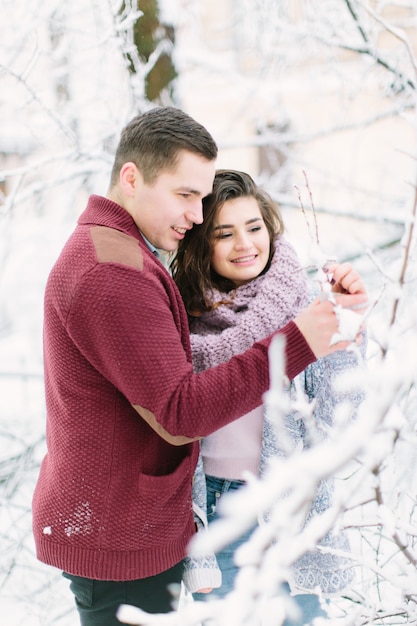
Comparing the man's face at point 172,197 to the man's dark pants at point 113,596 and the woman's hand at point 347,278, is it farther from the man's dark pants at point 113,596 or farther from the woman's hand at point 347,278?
the man's dark pants at point 113,596

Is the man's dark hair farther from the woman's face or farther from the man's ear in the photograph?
the woman's face

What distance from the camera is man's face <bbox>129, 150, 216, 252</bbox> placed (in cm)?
157

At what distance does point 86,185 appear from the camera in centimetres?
337

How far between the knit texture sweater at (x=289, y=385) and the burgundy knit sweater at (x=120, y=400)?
0.49 ft

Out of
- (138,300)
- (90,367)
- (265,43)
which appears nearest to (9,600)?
(90,367)

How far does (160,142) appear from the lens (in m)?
1.56

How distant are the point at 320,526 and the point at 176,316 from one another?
798mm

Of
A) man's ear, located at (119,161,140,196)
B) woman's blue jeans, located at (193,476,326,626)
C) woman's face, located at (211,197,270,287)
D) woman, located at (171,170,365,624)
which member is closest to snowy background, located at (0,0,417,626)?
woman's blue jeans, located at (193,476,326,626)

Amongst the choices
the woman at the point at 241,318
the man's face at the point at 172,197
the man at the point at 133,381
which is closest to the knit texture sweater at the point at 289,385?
the woman at the point at 241,318

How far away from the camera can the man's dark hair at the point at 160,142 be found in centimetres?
156

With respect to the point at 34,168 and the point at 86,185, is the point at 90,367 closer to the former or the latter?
the point at 34,168

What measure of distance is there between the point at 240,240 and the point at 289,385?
492 millimetres

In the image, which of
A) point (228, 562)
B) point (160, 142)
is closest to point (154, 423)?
point (160, 142)

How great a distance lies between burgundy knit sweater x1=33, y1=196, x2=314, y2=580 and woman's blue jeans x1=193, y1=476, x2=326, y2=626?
193mm
